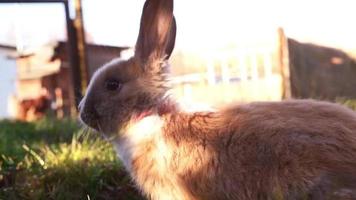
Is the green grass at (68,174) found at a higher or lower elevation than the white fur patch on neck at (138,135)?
lower

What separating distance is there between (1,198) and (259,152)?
1.48 meters

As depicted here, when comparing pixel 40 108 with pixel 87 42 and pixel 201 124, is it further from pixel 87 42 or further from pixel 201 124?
pixel 201 124

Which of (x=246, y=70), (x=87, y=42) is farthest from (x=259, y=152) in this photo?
(x=246, y=70)

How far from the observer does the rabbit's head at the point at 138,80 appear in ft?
9.60

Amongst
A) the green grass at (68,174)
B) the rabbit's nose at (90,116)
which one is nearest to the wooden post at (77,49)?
the green grass at (68,174)

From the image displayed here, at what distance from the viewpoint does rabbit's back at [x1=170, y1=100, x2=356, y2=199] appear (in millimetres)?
2309

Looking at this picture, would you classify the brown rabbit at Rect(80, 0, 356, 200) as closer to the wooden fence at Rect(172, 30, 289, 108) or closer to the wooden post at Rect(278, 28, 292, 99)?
the wooden fence at Rect(172, 30, 289, 108)

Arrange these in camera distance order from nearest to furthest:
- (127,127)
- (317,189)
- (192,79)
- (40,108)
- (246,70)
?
(317,189) → (127,127) → (246,70) → (192,79) → (40,108)

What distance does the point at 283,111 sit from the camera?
259 cm

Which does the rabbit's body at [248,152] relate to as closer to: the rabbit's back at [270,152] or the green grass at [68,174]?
the rabbit's back at [270,152]

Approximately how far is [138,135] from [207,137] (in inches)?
13.8

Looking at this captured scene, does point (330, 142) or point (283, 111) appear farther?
point (283, 111)

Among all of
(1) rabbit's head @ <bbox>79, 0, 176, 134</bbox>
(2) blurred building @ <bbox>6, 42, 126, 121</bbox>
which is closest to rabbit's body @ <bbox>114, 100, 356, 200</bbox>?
(1) rabbit's head @ <bbox>79, 0, 176, 134</bbox>

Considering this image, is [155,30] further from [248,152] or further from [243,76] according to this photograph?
[243,76]
